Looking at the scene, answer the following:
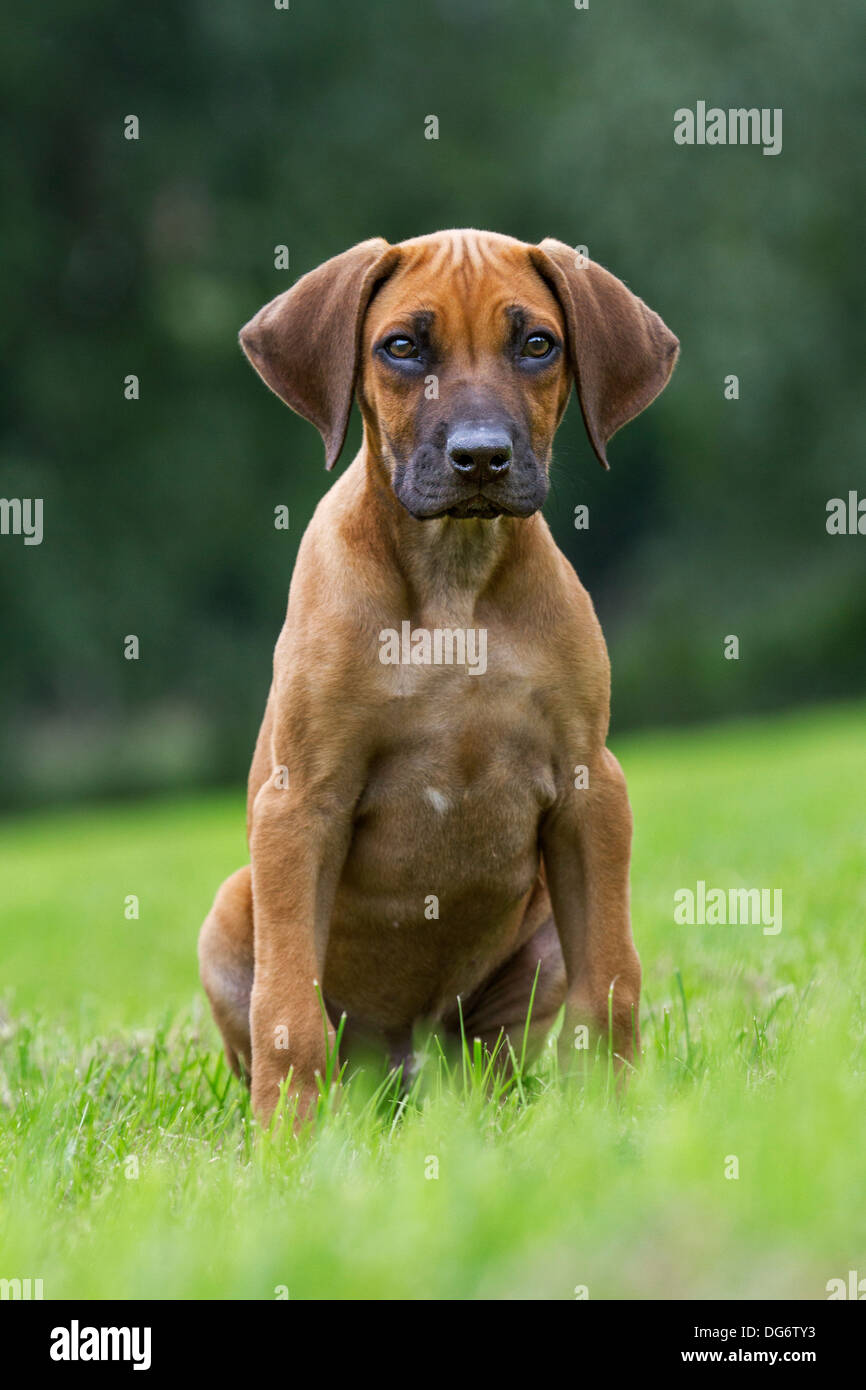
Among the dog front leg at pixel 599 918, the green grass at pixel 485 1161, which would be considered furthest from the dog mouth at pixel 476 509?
the green grass at pixel 485 1161

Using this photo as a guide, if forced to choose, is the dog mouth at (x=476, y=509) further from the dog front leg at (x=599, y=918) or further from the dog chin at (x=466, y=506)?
the dog front leg at (x=599, y=918)

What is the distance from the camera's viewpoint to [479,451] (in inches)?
161

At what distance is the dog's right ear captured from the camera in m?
4.50

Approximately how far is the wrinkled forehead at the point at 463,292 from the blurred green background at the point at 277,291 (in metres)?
19.5

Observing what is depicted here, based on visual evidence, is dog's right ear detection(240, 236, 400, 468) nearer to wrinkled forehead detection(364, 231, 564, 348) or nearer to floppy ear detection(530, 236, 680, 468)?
wrinkled forehead detection(364, 231, 564, 348)

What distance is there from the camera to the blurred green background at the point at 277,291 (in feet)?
80.6

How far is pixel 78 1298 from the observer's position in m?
2.79

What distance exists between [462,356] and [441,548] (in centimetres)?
50

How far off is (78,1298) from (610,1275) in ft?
2.87

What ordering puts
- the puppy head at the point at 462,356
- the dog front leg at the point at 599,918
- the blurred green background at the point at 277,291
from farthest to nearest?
1. the blurred green background at the point at 277,291
2. the dog front leg at the point at 599,918
3. the puppy head at the point at 462,356

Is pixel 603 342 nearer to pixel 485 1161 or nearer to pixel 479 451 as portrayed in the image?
pixel 479 451

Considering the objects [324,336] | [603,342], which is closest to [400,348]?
[324,336]

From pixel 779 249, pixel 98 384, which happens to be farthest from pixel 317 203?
pixel 779 249

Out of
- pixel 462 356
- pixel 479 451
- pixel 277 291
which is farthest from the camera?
pixel 277 291
